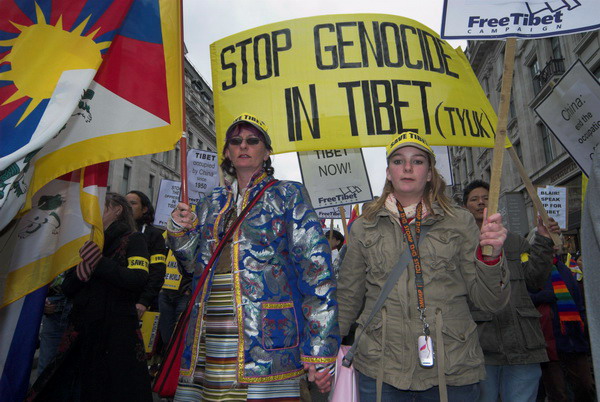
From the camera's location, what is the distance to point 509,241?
3.59 meters

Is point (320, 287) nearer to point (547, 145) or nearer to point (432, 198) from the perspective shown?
point (432, 198)

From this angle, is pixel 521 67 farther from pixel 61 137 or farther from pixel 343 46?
pixel 61 137

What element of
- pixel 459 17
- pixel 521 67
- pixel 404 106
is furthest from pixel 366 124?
pixel 521 67

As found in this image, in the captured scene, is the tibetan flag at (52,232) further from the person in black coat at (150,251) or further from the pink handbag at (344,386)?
the pink handbag at (344,386)

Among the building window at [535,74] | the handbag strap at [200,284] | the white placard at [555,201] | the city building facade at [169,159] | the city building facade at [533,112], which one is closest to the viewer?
the handbag strap at [200,284]

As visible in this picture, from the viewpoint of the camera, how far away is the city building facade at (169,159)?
2807cm

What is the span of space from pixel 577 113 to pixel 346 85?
1.86 m

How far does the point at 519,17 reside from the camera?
260cm

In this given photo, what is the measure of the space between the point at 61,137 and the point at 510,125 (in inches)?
1049

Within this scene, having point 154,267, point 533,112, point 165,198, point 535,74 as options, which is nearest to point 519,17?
point 154,267

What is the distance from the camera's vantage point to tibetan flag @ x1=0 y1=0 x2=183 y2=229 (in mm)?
2357

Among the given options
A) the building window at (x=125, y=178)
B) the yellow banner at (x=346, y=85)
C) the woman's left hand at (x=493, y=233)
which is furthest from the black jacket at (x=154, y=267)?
the building window at (x=125, y=178)

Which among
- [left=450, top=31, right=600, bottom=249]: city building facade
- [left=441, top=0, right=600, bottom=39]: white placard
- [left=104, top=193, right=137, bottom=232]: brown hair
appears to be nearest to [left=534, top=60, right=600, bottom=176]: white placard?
[left=441, top=0, right=600, bottom=39]: white placard

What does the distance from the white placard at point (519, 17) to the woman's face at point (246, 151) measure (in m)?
1.28
